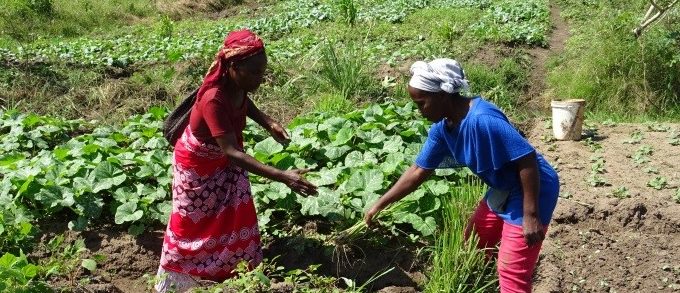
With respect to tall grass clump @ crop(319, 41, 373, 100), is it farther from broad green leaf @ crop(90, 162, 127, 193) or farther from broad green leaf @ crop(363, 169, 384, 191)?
broad green leaf @ crop(90, 162, 127, 193)

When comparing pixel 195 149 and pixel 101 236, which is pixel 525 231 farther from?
pixel 101 236

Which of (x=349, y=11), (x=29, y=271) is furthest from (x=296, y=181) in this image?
(x=349, y=11)

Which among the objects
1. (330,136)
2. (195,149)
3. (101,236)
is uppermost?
(195,149)

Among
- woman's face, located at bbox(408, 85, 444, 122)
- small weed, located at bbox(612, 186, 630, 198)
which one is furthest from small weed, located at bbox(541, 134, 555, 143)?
woman's face, located at bbox(408, 85, 444, 122)

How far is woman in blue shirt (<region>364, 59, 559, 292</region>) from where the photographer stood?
3.19 meters

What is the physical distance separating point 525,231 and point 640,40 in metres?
6.52

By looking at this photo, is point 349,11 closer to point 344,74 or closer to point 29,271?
point 344,74

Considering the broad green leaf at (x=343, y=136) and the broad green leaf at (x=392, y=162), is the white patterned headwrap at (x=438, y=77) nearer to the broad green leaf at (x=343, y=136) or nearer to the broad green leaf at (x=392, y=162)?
the broad green leaf at (x=392, y=162)

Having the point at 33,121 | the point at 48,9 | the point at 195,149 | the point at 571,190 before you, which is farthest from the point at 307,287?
the point at 48,9

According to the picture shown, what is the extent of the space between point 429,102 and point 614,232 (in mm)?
2254

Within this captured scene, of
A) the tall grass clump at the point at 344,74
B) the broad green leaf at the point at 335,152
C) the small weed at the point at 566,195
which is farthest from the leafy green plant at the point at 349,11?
the small weed at the point at 566,195

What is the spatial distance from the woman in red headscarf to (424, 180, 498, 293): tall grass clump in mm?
787

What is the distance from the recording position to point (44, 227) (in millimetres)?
4703

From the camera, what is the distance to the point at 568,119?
6.63 metres
